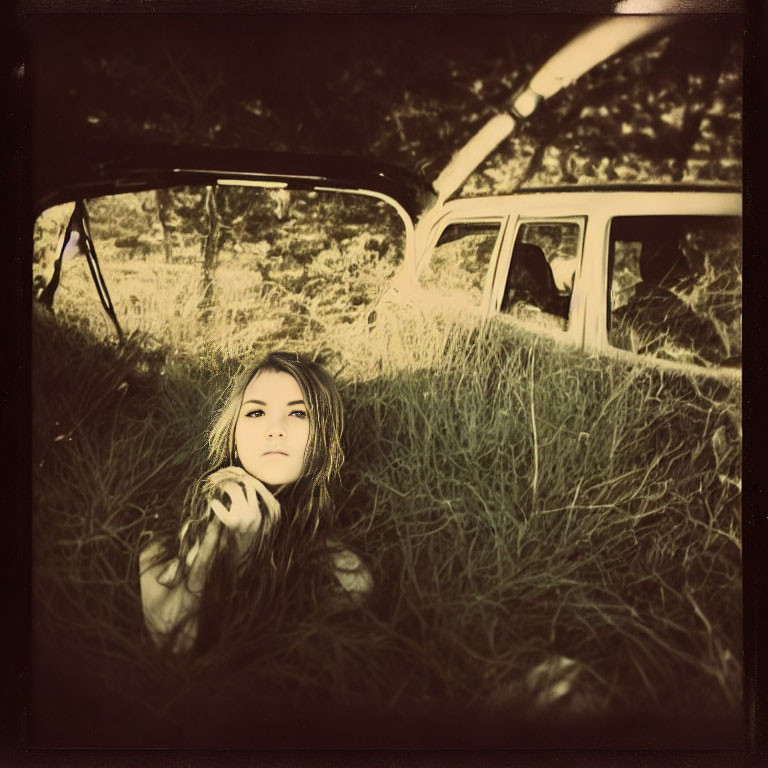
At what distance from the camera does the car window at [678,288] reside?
219cm

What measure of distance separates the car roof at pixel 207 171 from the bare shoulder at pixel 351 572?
3.47 ft

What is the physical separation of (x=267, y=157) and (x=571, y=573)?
1571 millimetres

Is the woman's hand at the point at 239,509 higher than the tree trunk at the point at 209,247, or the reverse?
the tree trunk at the point at 209,247

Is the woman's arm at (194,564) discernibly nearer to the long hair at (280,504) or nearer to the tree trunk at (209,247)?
the long hair at (280,504)

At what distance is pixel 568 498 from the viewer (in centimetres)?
219

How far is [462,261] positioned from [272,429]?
783 millimetres

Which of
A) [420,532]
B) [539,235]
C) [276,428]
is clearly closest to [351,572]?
[420,532]

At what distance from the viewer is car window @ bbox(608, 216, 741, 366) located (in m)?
2.19

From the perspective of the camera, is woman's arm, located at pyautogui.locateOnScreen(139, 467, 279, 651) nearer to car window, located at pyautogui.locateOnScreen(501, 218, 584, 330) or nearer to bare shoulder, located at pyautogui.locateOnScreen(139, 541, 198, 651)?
bare shoulder, located at pyautogui.locateOnScreen(139, 541, 198, 651)

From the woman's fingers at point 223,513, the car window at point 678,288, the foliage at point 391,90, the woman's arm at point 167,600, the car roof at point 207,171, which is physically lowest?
the woman's arm at point 167,600

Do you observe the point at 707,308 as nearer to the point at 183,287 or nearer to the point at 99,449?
the point at 183,287

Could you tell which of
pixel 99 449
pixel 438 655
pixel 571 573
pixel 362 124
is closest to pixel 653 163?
pixel 362 124

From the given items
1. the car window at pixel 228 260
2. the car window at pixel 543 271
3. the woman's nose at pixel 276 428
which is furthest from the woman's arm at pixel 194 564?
the car window at pixel 543 271

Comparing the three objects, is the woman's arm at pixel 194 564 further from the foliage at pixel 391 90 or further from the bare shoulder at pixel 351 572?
the foliage at pixel 391 90
